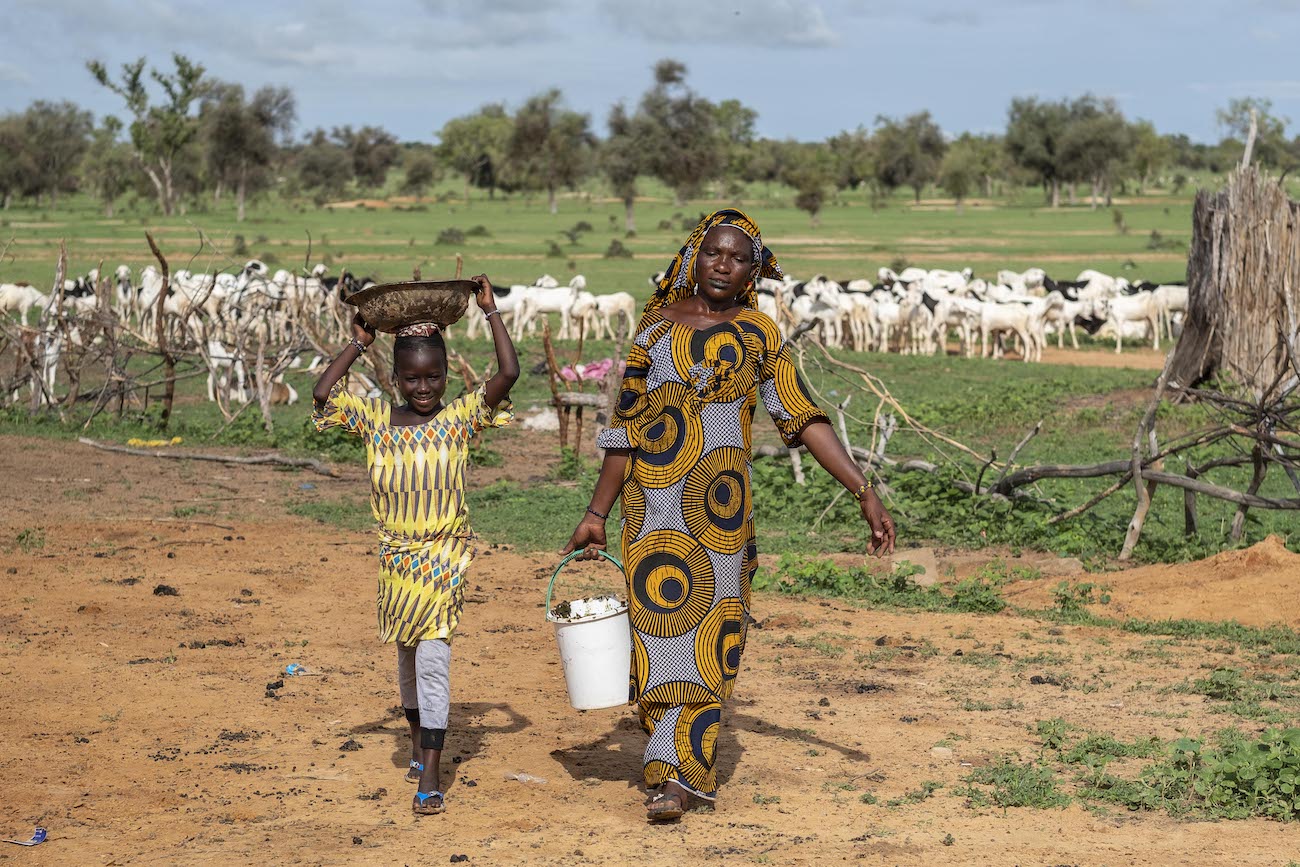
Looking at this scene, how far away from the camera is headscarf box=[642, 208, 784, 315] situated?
Result: 4.58 m

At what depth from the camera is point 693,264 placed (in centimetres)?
462

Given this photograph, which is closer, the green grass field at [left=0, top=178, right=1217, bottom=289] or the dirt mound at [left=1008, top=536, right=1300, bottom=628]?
the dirt mound at [left=1008, top=536, right=1300, bottom=628]

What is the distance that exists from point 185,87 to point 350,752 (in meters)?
55.1

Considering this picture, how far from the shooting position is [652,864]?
4156 mm

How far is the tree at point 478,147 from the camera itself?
3044 inches

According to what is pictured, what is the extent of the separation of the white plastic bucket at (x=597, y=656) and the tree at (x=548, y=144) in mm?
61404

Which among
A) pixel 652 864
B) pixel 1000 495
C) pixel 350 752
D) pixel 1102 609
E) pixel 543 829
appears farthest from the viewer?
pixel 1000 495

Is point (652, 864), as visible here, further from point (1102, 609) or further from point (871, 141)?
point (871, 141)

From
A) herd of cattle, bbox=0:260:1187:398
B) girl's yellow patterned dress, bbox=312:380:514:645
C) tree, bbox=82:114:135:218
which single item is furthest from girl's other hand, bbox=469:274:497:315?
tree, bbox=82:114:135:218

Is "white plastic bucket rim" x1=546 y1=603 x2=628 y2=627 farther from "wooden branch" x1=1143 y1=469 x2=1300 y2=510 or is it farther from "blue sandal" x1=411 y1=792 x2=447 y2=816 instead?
"wooden branch" x1=1143 y1=469 x2=1300 y2=510

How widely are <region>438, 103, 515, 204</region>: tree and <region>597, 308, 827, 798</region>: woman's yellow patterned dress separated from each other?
68931 millimetres

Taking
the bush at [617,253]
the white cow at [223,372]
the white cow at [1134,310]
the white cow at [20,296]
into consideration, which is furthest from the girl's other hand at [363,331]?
the bush at [617,253]

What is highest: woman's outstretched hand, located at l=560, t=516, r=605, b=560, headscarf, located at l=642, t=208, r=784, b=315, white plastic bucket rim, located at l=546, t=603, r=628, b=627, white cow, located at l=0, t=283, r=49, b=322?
headscarf, located at l=642, t=208, r=784, b=315

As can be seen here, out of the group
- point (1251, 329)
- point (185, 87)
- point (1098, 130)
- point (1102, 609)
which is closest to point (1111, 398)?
point (1251, 329)
